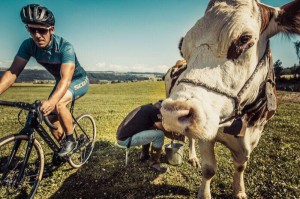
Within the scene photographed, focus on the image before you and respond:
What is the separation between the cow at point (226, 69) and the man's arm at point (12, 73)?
11.5ft

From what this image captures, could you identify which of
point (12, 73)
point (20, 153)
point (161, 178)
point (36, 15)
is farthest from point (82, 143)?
point (36, 15)

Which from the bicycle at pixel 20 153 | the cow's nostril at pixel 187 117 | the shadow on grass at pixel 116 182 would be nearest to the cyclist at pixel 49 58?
the bicycle at pixel 20 153

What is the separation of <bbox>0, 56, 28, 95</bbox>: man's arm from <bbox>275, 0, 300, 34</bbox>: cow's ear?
4.62 m

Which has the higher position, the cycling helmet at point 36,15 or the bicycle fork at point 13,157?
the cycling helmet at point 36,15

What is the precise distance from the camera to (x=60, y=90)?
4387mm

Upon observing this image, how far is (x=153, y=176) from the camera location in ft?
18.9

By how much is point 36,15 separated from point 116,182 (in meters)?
3.92

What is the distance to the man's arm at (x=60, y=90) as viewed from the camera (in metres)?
4.19

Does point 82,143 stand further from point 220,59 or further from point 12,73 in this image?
point 220,59

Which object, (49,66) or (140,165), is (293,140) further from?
(49,66)

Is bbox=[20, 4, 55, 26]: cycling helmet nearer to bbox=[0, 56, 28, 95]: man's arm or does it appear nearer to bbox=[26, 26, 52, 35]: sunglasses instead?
bbox=[26, 26, 52, 35]: sunglasses

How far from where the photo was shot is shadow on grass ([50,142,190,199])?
5.07 metres

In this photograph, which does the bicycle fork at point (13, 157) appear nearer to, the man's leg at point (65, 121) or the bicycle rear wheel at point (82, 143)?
the man's leg at point (65, 121)

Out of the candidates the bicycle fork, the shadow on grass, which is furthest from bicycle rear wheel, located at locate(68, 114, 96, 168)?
the bicycle fork
